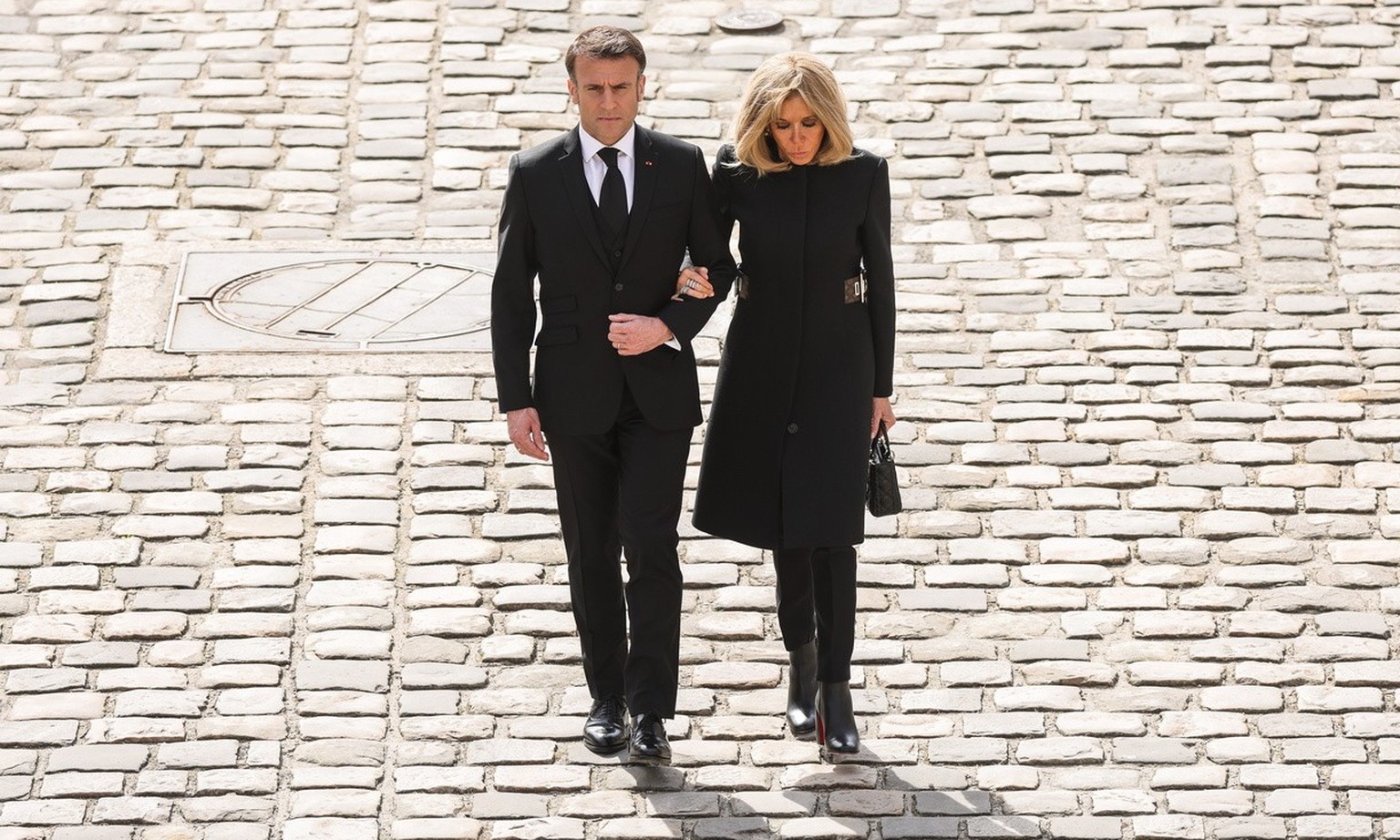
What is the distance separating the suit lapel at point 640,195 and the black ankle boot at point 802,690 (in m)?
1.34

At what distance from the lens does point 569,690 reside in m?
6.75

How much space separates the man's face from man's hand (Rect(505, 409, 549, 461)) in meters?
0.81

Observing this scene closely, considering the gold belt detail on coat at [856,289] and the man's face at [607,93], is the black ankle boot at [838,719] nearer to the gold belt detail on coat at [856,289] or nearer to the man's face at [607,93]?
the gold belt detail on coat at [856,289]

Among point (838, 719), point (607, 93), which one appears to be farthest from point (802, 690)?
point (607, 93)

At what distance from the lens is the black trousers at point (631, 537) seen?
20.1 feet

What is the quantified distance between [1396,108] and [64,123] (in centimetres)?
648

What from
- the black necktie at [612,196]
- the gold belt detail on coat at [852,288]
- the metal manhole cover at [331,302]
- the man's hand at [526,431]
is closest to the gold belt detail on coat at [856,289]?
the gold belt detail on coat at [852,288]

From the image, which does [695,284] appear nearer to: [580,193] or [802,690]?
[580,193]

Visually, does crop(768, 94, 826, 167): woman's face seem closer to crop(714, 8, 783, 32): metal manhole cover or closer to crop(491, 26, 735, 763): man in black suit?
crop(491, 26, 735, 763): man in black suit

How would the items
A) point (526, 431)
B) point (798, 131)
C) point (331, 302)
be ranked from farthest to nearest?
point (331, 302), point (526, 431), point (798, 131)

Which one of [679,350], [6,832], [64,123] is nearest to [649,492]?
[679,350]

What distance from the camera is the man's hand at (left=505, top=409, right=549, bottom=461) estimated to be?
6.11 metres

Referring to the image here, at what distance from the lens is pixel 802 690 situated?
6.50 meters

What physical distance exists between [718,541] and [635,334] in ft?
5.75
